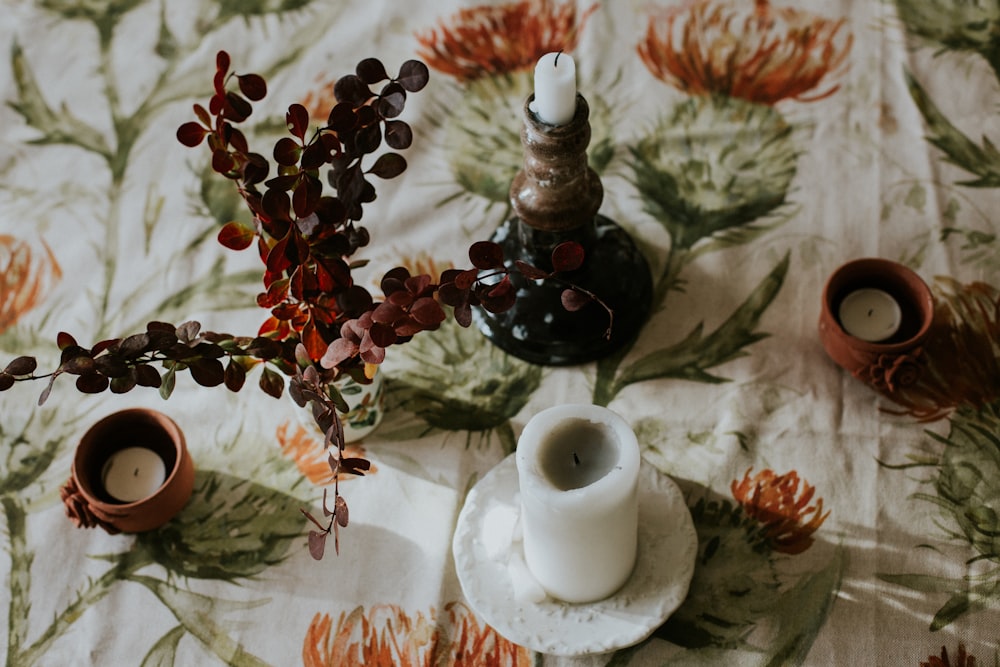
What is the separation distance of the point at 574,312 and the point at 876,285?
233 millimetres

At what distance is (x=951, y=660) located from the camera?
0.64m

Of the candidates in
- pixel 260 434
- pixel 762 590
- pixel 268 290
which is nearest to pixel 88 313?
pixel 260 434

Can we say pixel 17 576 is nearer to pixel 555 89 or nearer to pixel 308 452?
pixel 308 452

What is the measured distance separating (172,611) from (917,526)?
513 millimetres

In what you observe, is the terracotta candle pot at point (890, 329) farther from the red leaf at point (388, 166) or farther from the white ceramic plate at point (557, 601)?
the red leaf at point (388, 166)

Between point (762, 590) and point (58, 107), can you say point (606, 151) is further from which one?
point (58, 107)

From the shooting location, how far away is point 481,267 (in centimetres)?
55

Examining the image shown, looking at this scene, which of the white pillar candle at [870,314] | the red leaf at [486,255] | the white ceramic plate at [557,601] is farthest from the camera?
the white pillar candle at [870,314]

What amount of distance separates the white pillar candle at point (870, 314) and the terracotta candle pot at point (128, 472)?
49cm

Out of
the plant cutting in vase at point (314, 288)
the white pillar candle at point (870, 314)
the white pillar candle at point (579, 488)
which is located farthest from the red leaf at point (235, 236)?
the white pillar candle at point (870, 314)

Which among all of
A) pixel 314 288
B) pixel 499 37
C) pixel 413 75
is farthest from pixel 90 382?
pixel 499 37

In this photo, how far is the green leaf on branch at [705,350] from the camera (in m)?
0.77

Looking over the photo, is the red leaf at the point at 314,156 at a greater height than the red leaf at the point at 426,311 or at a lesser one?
greater

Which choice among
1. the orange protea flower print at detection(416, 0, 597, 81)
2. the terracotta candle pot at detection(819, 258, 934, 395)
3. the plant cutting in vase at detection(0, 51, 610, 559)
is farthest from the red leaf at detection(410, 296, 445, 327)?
the orange protea flower print at detection(416, 0, 597, 81)
